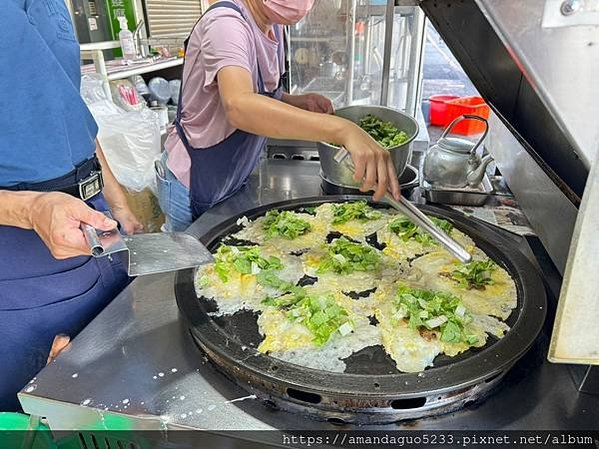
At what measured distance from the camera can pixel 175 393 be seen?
914 millimetres

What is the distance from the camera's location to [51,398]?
897 millimetres

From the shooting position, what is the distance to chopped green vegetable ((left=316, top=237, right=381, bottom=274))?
4.17 feet

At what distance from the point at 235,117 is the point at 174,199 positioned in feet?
2.06

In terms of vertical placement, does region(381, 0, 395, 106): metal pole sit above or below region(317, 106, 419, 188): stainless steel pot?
above

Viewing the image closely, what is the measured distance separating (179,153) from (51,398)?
3.55 feet

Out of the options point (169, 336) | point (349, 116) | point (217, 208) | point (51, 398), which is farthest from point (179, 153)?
point (51, 398)

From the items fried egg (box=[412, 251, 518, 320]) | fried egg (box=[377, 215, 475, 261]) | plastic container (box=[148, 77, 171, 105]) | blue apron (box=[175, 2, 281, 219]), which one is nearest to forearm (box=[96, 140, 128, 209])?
blue apron (box=[175, 2, 281, 219])

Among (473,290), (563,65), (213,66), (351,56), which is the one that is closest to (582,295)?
(563,65)

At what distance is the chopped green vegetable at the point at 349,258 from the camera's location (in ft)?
4.17

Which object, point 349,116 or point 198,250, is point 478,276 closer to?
point 198,250

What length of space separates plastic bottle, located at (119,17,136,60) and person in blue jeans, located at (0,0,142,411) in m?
1.86

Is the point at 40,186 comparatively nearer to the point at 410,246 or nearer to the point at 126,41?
the point at 410,246

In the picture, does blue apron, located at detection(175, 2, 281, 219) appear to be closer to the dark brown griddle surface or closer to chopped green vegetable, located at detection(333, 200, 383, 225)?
chopped green vegetable, located at detection(333, 200, 383, 225)

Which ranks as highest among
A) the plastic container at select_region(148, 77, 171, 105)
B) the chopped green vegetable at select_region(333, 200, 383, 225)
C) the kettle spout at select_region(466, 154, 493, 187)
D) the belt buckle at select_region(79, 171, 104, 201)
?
the belt buckle at select_region(79, 171, 104, 201)
